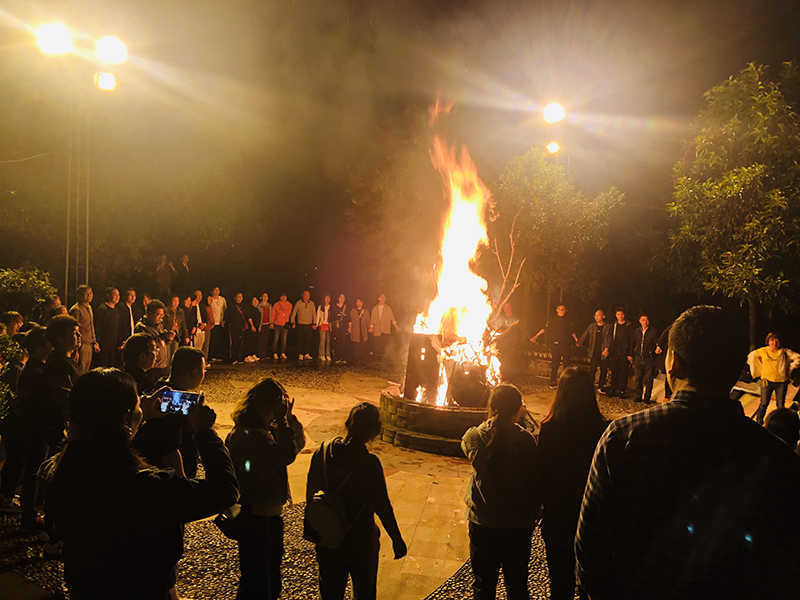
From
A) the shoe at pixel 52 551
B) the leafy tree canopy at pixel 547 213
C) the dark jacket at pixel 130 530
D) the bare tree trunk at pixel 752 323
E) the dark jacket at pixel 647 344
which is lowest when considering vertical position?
the shoe at pixel 52 551

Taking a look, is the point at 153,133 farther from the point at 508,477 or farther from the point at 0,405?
the point at 508,477

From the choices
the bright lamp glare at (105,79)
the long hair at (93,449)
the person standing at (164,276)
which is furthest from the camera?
the person standing at (164,276)

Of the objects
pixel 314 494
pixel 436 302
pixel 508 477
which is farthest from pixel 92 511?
pixel 436 302

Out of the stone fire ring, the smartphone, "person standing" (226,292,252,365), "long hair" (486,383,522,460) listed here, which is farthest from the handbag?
"person standing" (226,292,252,365)

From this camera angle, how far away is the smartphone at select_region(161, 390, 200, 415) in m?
3.02

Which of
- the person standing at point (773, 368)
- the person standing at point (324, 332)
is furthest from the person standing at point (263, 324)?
the person standing at point (773, 368)

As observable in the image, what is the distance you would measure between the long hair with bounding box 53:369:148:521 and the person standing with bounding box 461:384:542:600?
216 centimetres

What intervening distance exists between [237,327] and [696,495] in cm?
1425

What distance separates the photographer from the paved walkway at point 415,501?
4426 millimetres

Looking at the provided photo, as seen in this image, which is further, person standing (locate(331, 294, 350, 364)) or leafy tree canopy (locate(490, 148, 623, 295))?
person standing (locate(331, 294, 350, 364))

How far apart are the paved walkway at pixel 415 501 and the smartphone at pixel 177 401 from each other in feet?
3.09

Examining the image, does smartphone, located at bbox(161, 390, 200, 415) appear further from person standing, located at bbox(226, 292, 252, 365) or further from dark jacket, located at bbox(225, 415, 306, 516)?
person standing, located at bbox(226, 292, 252, 365)

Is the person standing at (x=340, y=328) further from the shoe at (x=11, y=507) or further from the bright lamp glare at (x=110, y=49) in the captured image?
the shoe at (x=11, y=507)

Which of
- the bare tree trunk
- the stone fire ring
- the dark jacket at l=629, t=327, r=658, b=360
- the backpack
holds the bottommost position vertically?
the stone fire ring
